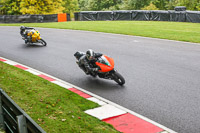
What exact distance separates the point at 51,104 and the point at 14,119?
2408mm

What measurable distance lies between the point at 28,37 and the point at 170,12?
71.8ft

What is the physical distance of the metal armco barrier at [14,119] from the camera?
329 cm

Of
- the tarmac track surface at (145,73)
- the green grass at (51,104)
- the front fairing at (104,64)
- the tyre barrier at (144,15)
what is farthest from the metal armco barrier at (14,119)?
the tyre barrier at (144,15)

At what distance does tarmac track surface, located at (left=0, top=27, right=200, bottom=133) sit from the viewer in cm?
637

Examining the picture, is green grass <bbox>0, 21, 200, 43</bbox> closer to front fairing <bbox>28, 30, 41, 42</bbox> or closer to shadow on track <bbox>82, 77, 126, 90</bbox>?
front fairing <bbox>28, 30, 41, 42</bbox>

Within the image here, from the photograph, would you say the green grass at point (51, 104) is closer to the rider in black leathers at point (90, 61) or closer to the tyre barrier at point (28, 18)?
the rider in black leathers at point (90, 61)

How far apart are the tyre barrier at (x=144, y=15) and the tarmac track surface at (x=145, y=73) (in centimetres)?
1618

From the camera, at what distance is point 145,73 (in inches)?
377

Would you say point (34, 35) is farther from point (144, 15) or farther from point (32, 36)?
point (144, 15)

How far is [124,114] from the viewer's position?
6.07 metres

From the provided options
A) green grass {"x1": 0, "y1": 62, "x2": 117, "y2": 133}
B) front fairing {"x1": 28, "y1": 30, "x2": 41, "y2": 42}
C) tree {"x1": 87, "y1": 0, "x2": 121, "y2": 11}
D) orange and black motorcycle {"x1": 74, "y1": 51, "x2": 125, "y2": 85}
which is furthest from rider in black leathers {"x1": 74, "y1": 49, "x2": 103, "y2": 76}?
tree {"x1": 87, "y1": 0, "x2": 121, "y2": 11}

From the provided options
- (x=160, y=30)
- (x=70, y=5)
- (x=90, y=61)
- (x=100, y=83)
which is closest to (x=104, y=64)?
(x=90, y=61)

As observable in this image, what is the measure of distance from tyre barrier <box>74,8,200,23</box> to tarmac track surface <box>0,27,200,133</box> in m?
16.2

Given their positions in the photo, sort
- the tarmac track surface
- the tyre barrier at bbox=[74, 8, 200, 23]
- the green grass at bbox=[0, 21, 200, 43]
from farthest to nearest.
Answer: the tyre barrier at bbox=[74, 8, 200, 23] → the green grass at bbox=[0, 21, 200, 43] → the tarmac track surface
